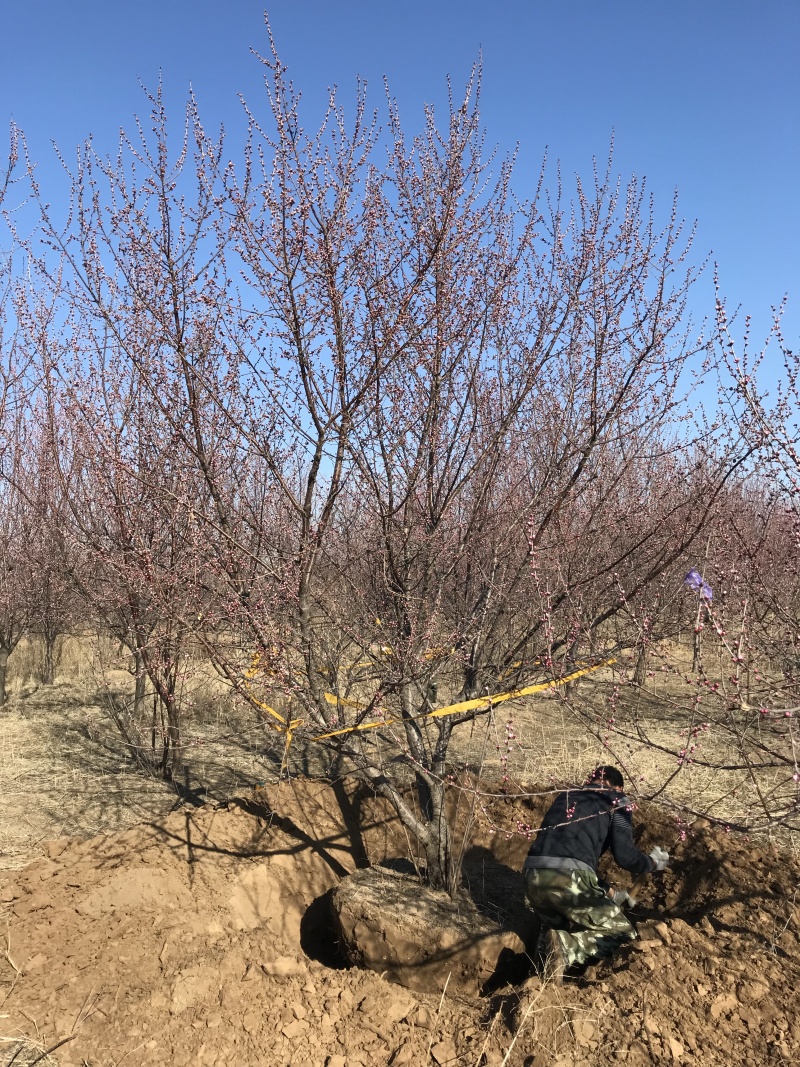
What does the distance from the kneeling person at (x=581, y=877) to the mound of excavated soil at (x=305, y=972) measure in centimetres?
30

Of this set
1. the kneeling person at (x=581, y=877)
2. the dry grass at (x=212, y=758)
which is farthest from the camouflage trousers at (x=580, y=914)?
the dry grass at (x=212, y=758)

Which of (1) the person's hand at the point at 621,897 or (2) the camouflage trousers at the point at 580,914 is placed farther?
(1) the person's hand at the point at 621,897

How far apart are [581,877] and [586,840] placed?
0.64ft

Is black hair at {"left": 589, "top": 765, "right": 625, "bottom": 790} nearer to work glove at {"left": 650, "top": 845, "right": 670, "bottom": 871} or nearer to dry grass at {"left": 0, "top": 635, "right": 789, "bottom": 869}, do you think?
dry grass at {"left": 0, "top": 635, "right": 789, "bottom": 869}

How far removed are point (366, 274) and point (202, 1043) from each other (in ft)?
12.0

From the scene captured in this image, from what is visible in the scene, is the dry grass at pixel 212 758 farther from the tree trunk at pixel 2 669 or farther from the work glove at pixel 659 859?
the work glove at pixel 659 859

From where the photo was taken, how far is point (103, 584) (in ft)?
20.7

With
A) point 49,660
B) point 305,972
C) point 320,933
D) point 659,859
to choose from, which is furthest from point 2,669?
point 659,859

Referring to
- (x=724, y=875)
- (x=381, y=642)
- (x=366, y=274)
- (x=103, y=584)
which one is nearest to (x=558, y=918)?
(x=724, y=875)

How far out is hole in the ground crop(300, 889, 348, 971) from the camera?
4445 millimetres

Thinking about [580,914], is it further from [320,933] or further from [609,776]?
[320,933]

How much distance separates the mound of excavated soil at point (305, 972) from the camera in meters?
2.93

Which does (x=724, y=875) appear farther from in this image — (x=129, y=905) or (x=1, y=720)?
(x=1, y=720)

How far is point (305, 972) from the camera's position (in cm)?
375
